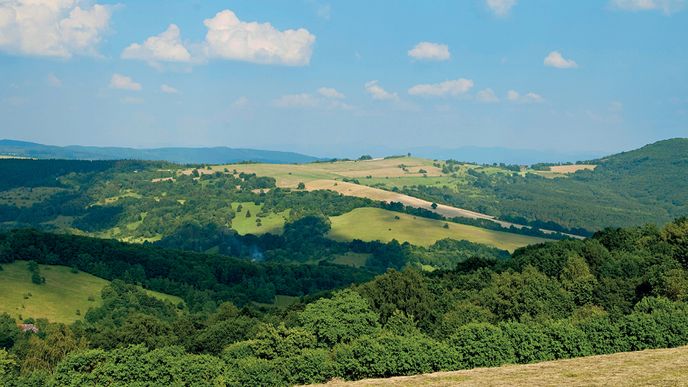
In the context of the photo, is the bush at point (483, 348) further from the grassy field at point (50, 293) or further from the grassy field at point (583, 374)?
the grassy field at point (50, 293)

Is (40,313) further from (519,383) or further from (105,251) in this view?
(519,383)

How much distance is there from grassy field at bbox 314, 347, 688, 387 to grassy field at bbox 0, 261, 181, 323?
96798 millimetres

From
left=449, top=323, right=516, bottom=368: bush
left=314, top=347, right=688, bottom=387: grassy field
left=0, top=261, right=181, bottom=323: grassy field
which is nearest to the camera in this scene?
left=314, top=347, right=688, bottom=387: grassy field

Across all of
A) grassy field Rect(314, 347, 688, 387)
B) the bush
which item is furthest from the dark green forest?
grassy field Rect(314, 347, 688, 387)

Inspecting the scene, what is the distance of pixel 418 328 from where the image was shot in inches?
3324

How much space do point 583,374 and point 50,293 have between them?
404ft

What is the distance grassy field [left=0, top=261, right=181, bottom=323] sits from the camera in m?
138

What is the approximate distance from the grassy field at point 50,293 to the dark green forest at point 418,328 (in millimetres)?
6020

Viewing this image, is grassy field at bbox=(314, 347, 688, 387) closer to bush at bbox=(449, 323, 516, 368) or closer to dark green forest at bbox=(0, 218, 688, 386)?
bush at bbox=(449, 323, 516, 368)

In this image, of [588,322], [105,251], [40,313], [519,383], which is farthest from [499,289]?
[105,251]

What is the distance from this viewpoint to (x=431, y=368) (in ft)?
209

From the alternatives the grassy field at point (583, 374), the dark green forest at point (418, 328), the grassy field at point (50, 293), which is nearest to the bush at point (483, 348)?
the dark green forest at point (418, 328)

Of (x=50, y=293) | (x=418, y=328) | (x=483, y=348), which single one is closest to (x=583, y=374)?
(x=483, y=348)

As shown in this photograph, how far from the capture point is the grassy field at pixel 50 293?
13781cm
